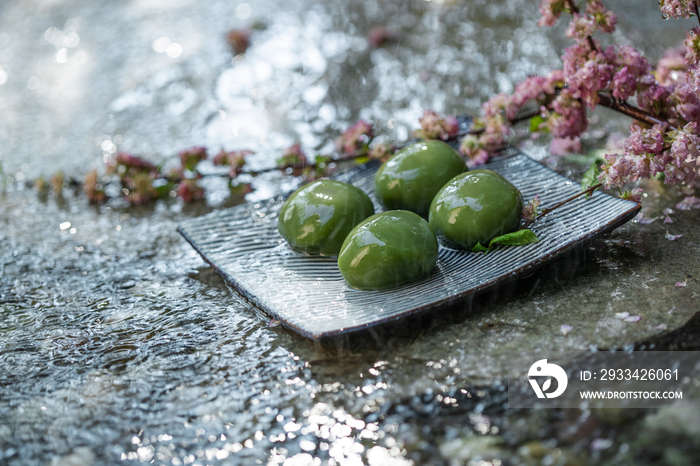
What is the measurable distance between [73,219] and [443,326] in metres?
1.68

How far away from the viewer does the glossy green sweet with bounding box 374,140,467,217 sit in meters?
1.67

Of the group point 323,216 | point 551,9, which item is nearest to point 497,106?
point 551,9

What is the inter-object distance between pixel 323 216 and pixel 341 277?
7.2 inches

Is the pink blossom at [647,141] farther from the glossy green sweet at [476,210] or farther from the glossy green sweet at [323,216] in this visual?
the glossy green sweet at [323,216]

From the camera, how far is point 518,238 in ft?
4.78

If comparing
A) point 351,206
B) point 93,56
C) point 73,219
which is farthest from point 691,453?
point 93,56

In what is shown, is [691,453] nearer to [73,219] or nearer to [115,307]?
[115,307]

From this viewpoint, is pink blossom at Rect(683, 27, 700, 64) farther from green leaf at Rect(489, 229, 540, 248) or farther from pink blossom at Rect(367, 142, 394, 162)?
pink blossom at Rect(367, 142, 394, 162)

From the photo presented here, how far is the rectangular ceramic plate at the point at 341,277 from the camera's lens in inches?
51.3

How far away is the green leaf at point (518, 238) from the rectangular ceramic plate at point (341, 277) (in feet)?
0.06

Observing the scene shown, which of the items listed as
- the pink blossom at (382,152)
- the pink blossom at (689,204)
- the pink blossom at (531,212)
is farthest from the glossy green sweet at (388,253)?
the pink blossom at (689,204)

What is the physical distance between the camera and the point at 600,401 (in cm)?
111

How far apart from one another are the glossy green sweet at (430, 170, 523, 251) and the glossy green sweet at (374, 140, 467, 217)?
0.46 feet

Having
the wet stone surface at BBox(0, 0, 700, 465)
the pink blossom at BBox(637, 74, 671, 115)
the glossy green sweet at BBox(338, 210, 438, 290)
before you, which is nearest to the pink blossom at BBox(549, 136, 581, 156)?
the wet stone surface at BBox(0, 0, 700, 465)
